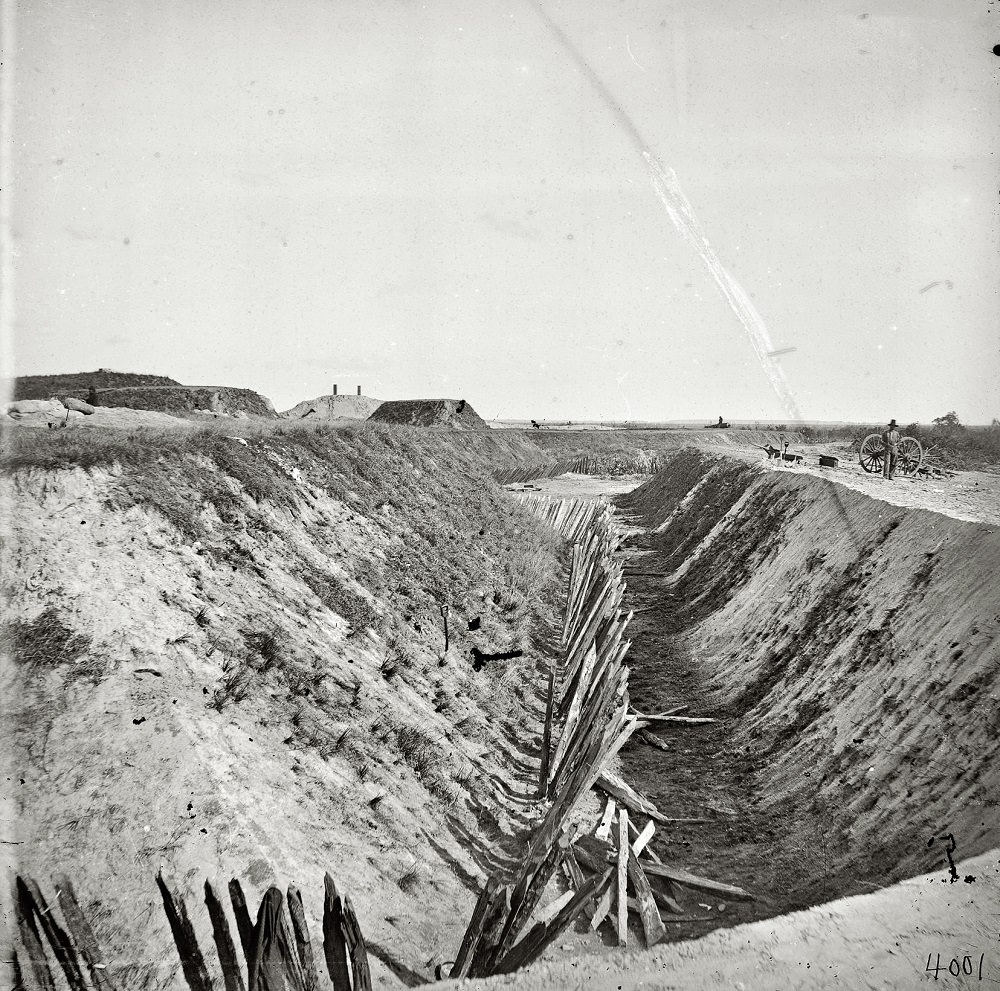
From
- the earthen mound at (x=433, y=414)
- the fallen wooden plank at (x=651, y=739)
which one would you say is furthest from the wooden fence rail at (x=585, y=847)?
the earthen mound at (x=433, y=414)

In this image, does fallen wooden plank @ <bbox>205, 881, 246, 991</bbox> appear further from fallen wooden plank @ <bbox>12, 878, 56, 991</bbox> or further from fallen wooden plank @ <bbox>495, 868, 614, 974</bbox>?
fallen wooden plank @ <bbox>495, 868, 614, 974</bbox>

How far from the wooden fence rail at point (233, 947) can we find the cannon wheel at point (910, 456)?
21.1 m

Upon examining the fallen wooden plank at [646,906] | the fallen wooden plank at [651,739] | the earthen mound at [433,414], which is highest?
the earthen mound at [433,414]

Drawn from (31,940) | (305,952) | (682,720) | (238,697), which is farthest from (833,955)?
(682,720)

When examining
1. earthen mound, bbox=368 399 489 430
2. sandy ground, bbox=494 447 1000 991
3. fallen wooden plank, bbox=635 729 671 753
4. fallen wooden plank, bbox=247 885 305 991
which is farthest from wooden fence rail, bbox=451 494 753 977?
earthen mound, bbox=368 399 489 430

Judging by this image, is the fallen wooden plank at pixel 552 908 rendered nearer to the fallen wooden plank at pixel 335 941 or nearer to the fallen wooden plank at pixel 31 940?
the fallen wooden plank at pixel 335 941

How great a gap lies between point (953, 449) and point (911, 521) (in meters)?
Result: 24.6

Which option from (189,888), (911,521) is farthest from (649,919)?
A: (911,521)

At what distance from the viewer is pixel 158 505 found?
28.4ft

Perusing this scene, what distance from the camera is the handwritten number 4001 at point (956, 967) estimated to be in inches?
142

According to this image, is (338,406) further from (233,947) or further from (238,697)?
(233,947)

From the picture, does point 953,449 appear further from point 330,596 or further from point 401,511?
point 330,596

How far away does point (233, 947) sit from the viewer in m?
3.71

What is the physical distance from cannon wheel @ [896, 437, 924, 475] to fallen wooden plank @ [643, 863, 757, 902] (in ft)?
58.3
